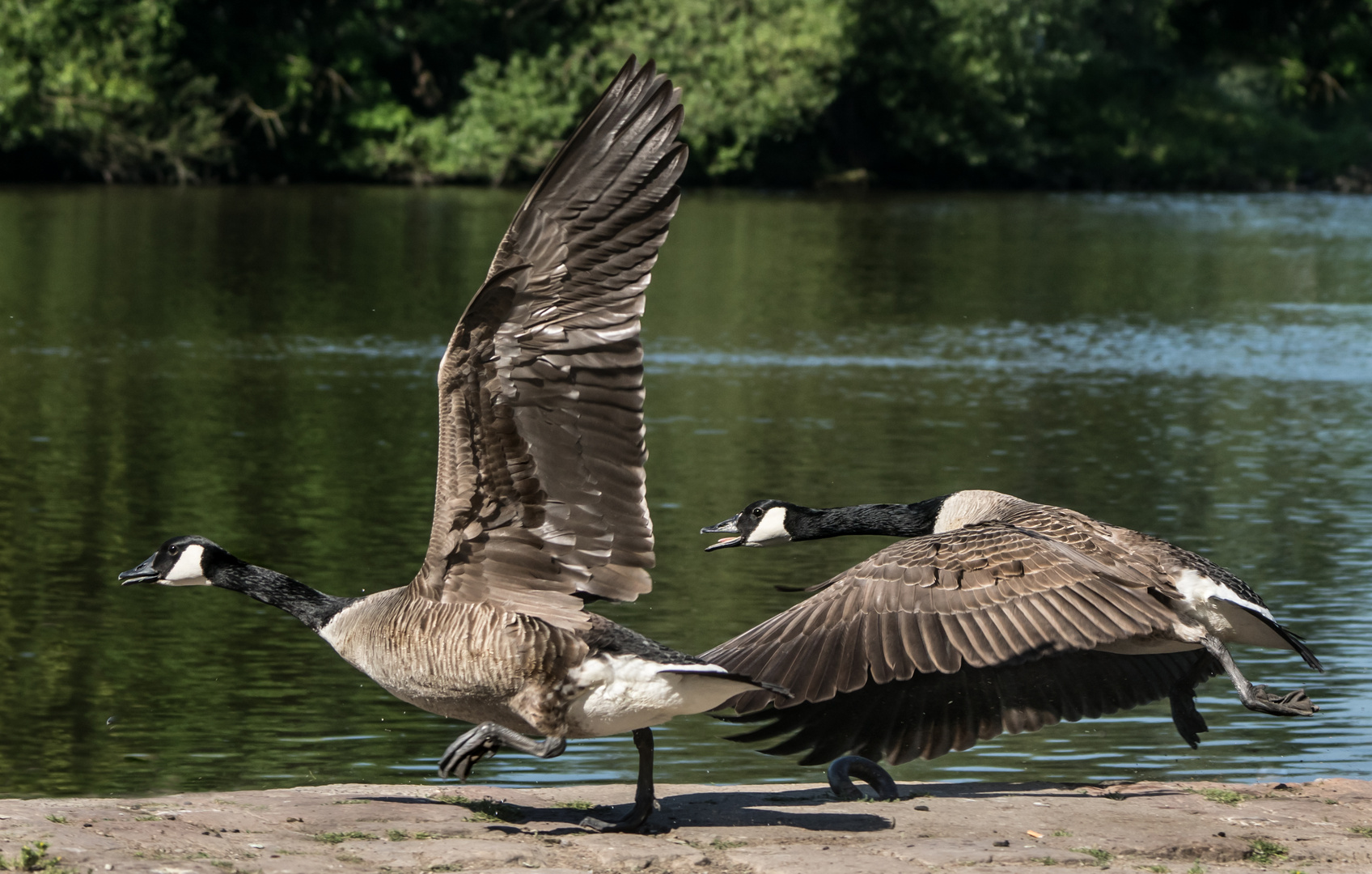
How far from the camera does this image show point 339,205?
44062mm

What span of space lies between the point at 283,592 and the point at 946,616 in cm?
233

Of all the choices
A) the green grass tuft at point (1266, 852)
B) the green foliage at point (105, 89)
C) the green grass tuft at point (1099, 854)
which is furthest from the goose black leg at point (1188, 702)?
A: the green foliage at point (105, 89)

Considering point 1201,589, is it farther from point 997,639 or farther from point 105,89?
point 105,89

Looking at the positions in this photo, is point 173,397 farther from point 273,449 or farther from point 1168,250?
point 1168,250

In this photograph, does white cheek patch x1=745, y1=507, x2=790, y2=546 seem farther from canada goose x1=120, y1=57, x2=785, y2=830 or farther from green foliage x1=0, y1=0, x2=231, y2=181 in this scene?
green foliage x1=0, y1=0, x2=231, y2=181

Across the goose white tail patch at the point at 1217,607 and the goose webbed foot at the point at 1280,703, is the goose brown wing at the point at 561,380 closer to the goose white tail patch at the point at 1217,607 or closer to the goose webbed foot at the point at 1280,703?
the goose white tail patch at the point at 1217,607

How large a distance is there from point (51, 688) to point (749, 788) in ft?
12.6

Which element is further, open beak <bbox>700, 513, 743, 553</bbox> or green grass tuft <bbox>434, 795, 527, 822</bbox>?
open beak <bbox>700, 513, 743, 553</bbox>

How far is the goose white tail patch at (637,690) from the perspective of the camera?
5.50 meters

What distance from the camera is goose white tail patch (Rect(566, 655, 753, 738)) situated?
5.50m

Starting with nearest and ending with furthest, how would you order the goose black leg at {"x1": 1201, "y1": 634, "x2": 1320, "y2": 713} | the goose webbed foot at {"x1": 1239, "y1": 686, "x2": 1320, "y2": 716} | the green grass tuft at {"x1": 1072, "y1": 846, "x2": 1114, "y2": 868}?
the green grass tuft at {"x1": 1072, "y1": 846, "x2": 1114, "y2": 868} < the goose black leg at {"x1": 1201, "y1": 634, "x2": 1320, "y2": 713} < the goose webbed foot at {"x1": 1239, "y1": 686, "x2": 1320, "y2": 716}

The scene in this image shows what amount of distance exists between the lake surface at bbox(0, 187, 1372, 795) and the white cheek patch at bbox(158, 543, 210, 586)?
123cm

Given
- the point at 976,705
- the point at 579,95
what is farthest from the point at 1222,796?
the point at 579,95

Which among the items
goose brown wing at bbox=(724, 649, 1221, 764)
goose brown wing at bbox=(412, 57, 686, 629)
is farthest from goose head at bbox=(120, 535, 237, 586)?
goose brown wing at bbox=(724, 649, 1221, 764)
